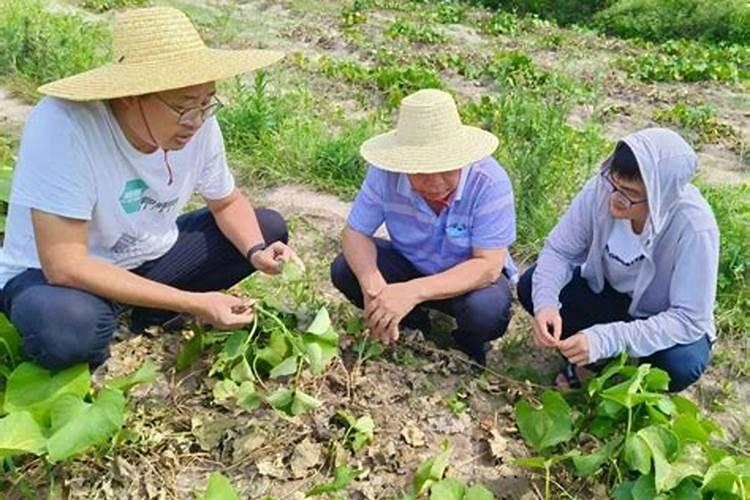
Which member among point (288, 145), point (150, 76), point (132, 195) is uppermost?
point (150, 76)

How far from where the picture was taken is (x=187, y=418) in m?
2.79

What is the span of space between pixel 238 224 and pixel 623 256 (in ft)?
4.22

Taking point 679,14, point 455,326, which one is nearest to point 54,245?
point 455,326

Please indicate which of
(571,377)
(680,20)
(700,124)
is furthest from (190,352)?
(680,20)

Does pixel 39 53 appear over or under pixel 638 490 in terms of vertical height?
under

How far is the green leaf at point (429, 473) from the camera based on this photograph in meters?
2.49

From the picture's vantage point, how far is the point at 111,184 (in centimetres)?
267

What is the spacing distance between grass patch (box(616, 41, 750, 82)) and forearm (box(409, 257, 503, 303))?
605cm

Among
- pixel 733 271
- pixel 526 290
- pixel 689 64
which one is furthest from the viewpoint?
pixel 689 64

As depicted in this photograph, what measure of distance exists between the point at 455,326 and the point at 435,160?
35.6 inches

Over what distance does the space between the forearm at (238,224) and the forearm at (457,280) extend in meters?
0.58

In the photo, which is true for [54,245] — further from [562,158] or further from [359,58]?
[359,58]

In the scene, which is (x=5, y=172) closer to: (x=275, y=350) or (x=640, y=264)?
(x=275, y=350)

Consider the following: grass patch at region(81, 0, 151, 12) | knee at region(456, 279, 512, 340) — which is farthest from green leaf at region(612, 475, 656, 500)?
grass patch at region(81, 0, 151, 12)
